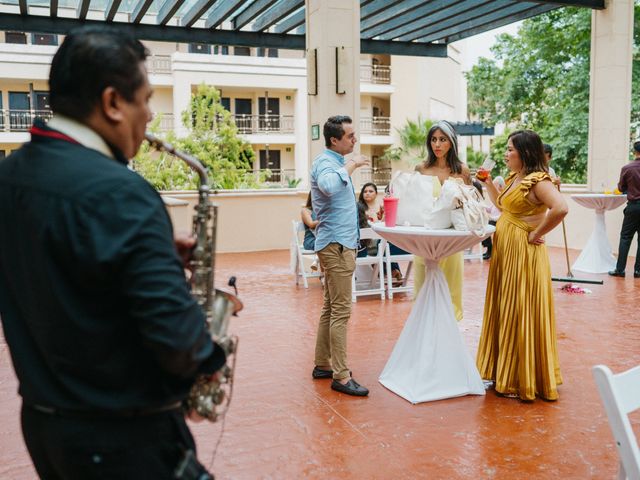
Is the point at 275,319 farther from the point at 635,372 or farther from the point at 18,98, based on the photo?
the point at 18,98

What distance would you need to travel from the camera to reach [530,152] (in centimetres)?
417

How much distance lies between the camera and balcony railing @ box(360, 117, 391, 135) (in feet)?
100

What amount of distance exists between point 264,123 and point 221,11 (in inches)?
766

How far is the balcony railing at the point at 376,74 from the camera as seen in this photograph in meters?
30.2

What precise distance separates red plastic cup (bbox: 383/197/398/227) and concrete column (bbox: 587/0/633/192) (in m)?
7.99

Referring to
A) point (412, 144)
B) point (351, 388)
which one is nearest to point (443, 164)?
point (351, 388)

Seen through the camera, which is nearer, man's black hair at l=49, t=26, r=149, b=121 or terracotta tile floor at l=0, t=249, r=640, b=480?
man's black hair at l=49, t=26, r=149, b=121

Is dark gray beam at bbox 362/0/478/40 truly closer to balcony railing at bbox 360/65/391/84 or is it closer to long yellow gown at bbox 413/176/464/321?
long yellow gown at bbox 413/176/464/321

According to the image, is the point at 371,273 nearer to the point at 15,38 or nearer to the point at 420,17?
the point at 420,17

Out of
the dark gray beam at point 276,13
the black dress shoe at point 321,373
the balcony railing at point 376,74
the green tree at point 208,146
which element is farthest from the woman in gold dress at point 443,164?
Answer: the balcony railing at point 376,74

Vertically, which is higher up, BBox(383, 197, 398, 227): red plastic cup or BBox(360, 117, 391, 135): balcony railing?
BBox(360, 117, 391, 135): balcony railing

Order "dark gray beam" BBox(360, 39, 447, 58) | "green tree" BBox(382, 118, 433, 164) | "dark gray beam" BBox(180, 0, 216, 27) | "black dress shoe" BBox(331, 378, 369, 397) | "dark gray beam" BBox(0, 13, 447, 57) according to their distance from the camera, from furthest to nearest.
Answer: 1. "green tree" BBox(382, 118, 433, 164)
2. "dark gray beam" BBox(360, 39, 447, 58)
3. "dark gray beam" BBox(0, 13, 447, 57)
4. "dark gray beam" BBox(180, 0, 216, 27)
5. "black dress shoe" BBox(331, 378, 369, 397)

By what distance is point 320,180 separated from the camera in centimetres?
415

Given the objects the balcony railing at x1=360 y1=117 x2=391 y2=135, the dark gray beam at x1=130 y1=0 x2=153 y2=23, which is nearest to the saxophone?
the dark gray beam at x1=130 y1=0 x2=153 y2=23
